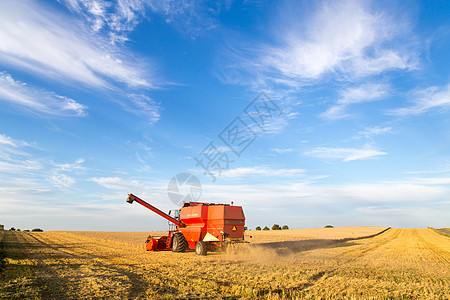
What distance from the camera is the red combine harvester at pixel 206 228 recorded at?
17094 mm

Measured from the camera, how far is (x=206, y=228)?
17922 mm

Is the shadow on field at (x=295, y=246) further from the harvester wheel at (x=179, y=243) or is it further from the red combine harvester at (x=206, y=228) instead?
the harvester wheel at (x=179, y=243)

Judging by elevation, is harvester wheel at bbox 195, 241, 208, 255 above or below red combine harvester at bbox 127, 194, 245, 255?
A: below

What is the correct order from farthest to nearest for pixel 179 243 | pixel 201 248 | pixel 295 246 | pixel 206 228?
pixel 295 246
pixel 179 243
pixel 206 228
pixel 201 248

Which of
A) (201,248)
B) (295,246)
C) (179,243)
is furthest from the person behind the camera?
(295,246)

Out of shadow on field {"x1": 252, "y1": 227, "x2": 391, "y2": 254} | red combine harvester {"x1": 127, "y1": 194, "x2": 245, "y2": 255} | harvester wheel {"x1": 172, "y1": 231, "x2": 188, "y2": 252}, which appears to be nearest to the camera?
red combine harvester {"x1": 127, "y1": 194, "x2": 245, "y2": 255}

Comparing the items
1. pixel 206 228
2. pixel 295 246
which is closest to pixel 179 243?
pixel 206 228

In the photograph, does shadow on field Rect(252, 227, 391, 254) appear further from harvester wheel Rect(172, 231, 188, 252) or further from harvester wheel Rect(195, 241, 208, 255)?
harvester wheel Rect(172, 231, 188, 252)

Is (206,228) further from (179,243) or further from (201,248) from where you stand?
(179,243)

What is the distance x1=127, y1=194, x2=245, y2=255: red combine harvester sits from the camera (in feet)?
56.1

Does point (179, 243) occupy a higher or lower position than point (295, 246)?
higher

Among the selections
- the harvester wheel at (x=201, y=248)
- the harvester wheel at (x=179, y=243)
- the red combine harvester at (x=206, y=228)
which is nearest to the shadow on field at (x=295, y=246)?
the red combine harvester at (x=206, y=228)

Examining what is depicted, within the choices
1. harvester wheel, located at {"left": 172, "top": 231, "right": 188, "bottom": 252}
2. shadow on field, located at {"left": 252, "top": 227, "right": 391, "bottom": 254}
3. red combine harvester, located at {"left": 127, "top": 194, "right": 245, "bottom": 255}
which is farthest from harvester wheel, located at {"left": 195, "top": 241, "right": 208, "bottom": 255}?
shadow on field, located at {"left": 252, "top": 227, "right": 391, "bottom": 254}

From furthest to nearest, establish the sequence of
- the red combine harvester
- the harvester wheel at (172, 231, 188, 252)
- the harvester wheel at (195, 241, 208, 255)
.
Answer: the harvester wheel at (172, 231, 188, 252), the harvester wheel at (195, 241, 208, 255), the red combine harvester
